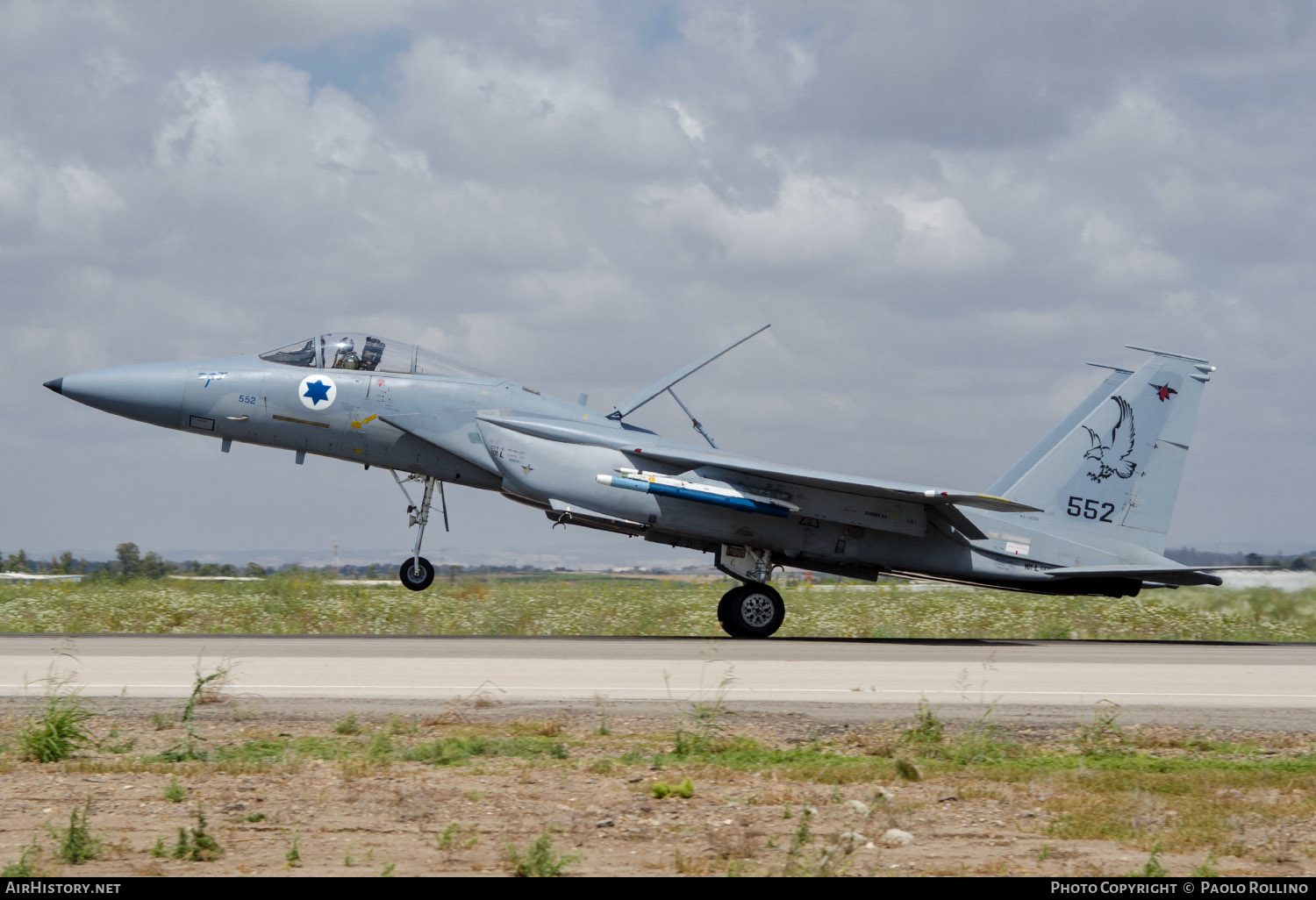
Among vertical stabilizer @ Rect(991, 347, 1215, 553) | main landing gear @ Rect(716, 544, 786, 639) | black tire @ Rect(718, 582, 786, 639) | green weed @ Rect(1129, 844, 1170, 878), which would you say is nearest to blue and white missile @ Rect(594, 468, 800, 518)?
main landing gear @ Rect(716, 544, 786, 639)

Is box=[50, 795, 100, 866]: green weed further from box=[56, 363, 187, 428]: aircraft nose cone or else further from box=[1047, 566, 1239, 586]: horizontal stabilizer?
box=[1047, 566, 1239, 586]: horizontal stabilizer

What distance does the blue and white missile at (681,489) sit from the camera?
51.0ft

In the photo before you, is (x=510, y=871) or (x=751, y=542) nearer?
(x=510, y=871)

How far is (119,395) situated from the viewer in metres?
15.9

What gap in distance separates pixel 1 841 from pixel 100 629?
14.4 meters

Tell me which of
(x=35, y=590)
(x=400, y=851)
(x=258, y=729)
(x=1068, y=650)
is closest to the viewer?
(x=400, y=851)

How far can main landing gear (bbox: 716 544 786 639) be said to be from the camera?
16359mm

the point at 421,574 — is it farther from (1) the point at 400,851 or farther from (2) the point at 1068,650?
(1) the point at 400,851

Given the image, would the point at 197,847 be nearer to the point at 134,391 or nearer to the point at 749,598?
the point at 749,598

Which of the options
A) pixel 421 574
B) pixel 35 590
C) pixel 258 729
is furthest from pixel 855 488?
pixel 35 590

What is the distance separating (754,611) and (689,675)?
5021 mm

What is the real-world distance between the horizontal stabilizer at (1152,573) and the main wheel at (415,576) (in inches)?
342

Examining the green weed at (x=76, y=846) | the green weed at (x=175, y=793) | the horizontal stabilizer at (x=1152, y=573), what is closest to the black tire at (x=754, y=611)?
the horizontal stabilizer at (x=1152, y=573)

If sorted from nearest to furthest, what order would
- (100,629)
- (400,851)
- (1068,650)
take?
(400,851), (1068,650), (100,629)
